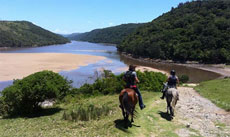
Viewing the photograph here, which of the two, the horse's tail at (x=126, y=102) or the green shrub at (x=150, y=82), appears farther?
the green shrub at (x=150, y=82)

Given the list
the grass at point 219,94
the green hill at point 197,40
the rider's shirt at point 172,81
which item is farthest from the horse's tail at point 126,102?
the green hill at point 197,40

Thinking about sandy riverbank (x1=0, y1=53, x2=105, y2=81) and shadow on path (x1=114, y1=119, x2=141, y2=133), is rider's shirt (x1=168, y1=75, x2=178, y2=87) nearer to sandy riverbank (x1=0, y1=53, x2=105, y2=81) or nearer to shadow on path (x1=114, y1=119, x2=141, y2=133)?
shadow on path (x1=114, y1=119, x2=141, y2=133)

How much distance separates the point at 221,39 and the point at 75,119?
85.9 m

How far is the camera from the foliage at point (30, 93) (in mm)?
13477

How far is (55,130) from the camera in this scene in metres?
8.96

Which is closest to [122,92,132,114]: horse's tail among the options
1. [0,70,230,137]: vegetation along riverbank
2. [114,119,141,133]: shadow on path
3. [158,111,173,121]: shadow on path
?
[114,119,141,133]: shadow on path

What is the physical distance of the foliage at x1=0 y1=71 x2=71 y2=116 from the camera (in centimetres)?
1348

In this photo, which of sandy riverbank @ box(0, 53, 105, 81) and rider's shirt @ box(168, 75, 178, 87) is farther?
sandy riverbank @ box(0, 53, 105, 81)

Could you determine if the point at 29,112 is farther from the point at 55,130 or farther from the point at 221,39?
the point at 221,39

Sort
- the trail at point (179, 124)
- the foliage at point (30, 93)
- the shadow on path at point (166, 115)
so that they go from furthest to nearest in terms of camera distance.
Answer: the foliage at point (30, 93)
the shadow on path at point (166, 115)
the trail at point (179, 124)

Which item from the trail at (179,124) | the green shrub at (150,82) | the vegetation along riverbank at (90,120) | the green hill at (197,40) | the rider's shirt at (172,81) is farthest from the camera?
the green hill at (197,40)

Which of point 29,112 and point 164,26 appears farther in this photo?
point 164,26

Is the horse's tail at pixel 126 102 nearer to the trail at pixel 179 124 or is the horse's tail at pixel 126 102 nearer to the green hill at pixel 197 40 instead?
the trail at pixel 179 124

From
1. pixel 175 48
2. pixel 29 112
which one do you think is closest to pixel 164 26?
pixel 175 48
